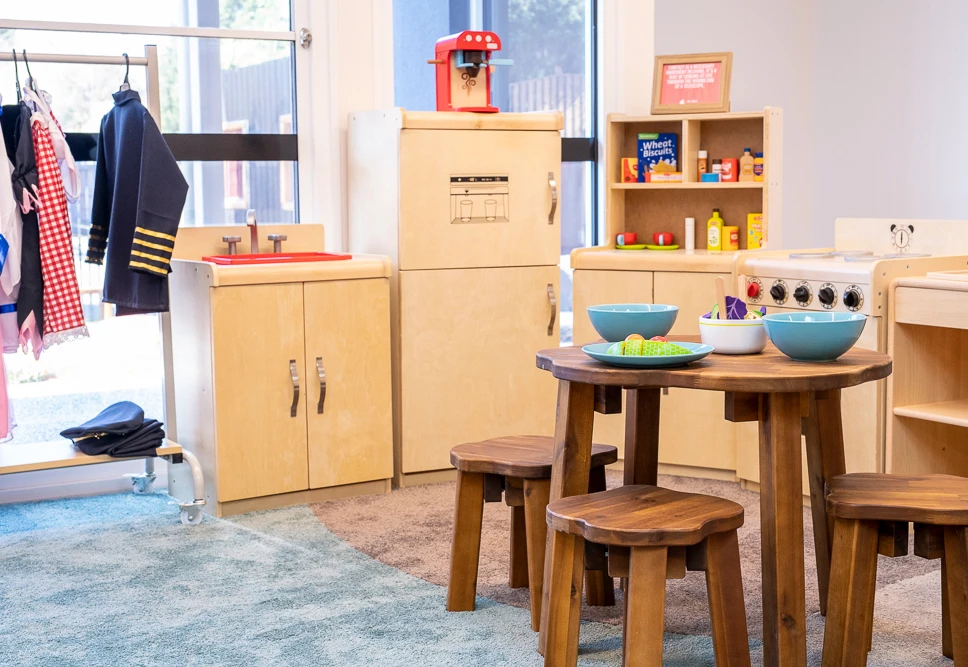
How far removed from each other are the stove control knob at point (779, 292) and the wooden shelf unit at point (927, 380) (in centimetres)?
41

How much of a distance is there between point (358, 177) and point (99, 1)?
110cm

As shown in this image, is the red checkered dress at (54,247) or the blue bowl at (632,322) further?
the red checkered dress at (54,247)

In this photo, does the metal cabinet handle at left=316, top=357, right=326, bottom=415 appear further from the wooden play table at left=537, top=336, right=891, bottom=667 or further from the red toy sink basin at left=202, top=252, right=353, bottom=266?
the wooden play table at left=537, top=336, right=891, bottom=667

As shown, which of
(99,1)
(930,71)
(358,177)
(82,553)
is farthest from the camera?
(930,71)

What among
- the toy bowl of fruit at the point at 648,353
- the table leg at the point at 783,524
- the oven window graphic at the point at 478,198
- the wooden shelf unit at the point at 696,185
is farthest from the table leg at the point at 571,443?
the wooden shelf unit at the point at 696,185

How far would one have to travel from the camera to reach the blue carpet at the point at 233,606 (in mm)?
2535

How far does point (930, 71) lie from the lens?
5547mm

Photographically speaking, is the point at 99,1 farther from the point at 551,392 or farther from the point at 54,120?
the point at 551,392

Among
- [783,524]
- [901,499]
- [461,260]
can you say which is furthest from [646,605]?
[461,260]

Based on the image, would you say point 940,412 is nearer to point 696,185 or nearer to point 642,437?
point 642,437

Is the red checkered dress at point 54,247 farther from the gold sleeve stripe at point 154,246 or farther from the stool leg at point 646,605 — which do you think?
the stool leg at point 646,605

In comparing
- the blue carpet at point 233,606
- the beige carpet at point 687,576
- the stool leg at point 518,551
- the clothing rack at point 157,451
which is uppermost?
the clothing rack at point 157,451

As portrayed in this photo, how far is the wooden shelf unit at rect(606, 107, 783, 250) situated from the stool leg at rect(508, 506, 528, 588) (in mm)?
1877

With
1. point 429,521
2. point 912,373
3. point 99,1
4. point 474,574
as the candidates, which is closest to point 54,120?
point 99,1
